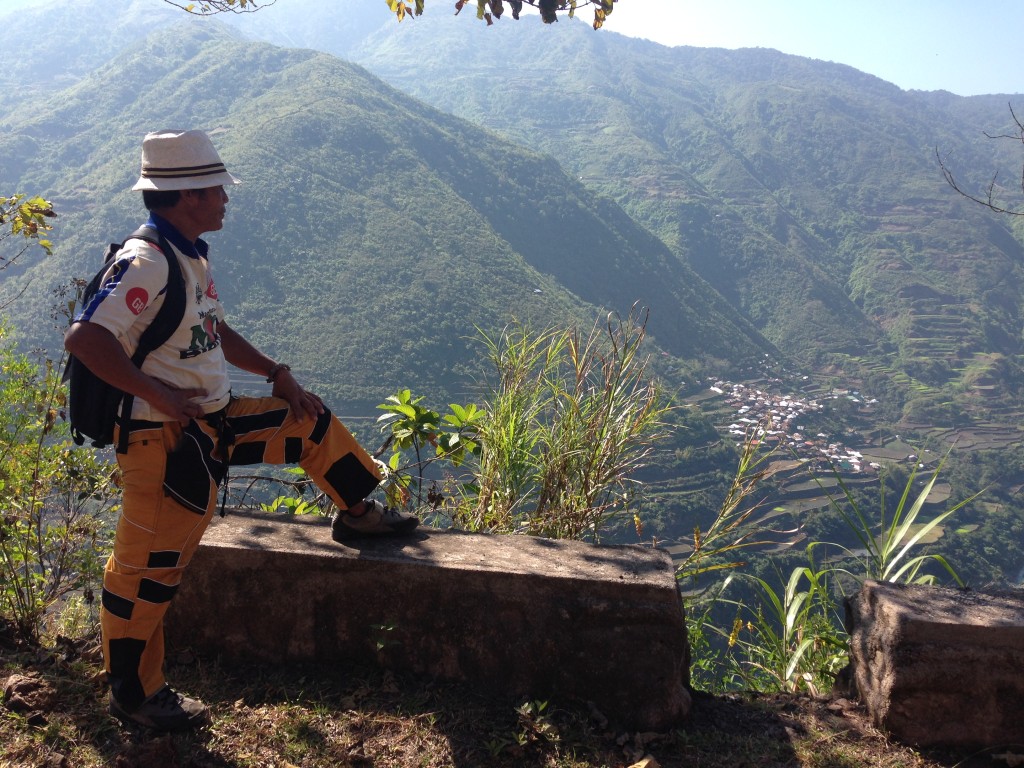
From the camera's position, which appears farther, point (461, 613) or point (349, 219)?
point (349, 219)

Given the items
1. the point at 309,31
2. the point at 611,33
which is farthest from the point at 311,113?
the point at 611,33

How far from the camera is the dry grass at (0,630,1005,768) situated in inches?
83.1

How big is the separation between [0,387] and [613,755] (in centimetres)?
225

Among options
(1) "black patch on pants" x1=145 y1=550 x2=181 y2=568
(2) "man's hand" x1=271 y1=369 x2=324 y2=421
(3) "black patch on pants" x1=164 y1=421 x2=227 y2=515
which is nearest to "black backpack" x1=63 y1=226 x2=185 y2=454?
(3) "black patch on pants" x1=164 y1=421 x2=227 y2=515

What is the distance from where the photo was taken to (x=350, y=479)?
248cm

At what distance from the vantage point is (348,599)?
2.41 meters

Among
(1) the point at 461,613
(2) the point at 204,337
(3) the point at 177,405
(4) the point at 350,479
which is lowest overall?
(1) the point at 461,613

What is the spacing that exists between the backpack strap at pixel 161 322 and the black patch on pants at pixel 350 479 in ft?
1.94

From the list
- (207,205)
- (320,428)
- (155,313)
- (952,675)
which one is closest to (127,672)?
(320,428)

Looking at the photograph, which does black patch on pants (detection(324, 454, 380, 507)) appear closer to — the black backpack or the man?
the man

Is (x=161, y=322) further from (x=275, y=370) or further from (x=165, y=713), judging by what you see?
(x=165, y=713)

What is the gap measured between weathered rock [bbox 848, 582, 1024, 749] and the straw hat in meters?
2.04

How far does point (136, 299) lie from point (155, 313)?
66 mm

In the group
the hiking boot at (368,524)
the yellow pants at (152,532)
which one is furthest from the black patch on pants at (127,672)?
the hiking boot at (368,524)
